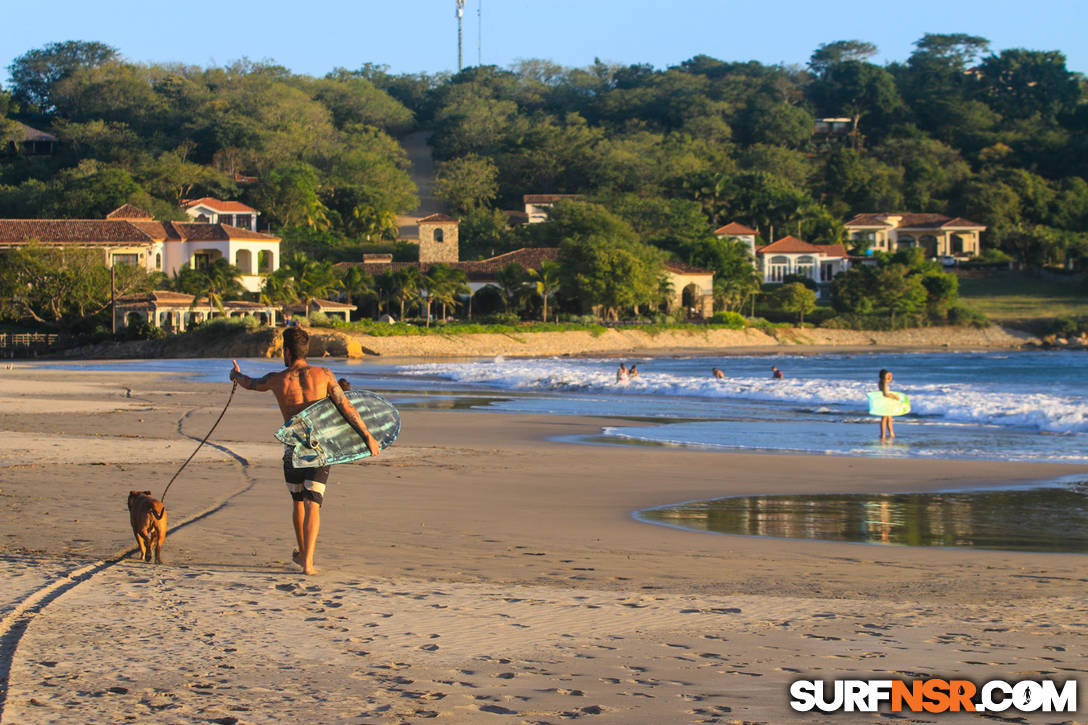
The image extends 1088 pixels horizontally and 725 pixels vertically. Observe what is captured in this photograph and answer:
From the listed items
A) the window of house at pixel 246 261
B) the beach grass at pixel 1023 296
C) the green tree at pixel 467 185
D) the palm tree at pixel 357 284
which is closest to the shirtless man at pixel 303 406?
the palm tree at pixel 357 284

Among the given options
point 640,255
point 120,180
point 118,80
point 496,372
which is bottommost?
point 496,372

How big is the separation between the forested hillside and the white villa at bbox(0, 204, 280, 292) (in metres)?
14.8

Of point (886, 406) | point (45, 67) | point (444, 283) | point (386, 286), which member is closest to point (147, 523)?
point (886, 406)

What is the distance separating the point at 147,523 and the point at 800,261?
84.0 meters

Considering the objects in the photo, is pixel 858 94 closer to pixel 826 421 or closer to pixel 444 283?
pixel 444 283

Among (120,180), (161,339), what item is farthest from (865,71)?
(161,339)

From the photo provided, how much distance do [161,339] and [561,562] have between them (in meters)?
49.7

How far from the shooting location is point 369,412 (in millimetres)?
7254

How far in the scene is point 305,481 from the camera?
274 inches

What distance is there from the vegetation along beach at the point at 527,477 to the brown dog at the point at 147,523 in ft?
0.11

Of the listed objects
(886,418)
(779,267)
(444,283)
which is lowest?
(886,418)

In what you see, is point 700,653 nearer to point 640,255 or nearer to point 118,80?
point 640,255

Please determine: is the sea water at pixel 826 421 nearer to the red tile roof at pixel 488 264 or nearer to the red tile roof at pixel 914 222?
the red tile roof at pixel 488 264

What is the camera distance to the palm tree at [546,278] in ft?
222
